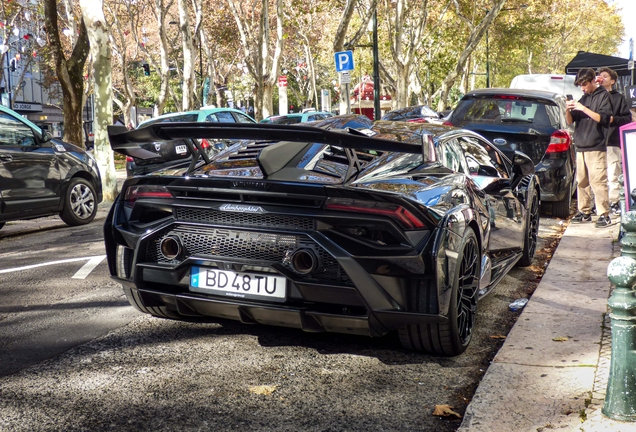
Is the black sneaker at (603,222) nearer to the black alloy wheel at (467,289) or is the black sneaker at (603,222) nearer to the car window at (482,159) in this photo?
the car window at (482,159)

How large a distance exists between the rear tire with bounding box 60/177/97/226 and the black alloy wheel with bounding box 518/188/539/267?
6.32 meters

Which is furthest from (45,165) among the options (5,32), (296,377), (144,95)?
(144,95)

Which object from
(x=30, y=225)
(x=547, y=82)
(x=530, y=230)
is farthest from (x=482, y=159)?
(x=547, y=82)

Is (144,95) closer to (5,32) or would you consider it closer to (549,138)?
(5,32)

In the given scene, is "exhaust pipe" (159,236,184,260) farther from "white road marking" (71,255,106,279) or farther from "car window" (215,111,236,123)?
"car window" (215,111,236,123)

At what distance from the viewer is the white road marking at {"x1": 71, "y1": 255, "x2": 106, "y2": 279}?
6863 mm

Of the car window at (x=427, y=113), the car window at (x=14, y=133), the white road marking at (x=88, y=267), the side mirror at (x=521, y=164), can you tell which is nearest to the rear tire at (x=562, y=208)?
the side mirror at (x=521, y=164)

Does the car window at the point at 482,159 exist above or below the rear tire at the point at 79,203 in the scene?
above

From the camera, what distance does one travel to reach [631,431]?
3.22 meters

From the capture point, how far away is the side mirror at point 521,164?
6.73 meters

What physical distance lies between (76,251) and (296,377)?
16.2 feet

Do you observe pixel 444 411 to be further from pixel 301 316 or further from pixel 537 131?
pixel 537 131

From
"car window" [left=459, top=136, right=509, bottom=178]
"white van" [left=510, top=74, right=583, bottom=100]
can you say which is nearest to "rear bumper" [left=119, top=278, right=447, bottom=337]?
"car window" [left=459, top=136, right=509, bottom=178]

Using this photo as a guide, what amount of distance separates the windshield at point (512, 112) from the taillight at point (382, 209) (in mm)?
6763
